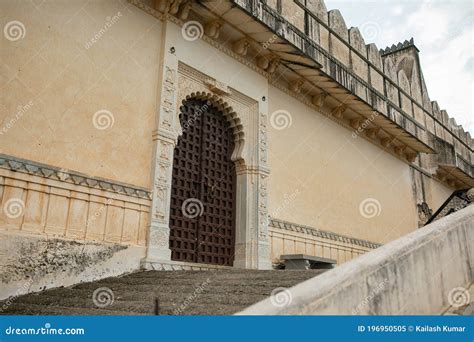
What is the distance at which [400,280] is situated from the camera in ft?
12.4

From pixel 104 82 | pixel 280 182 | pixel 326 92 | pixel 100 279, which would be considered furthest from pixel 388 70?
pixel 100 279

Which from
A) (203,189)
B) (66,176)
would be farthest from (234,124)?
(66,176)

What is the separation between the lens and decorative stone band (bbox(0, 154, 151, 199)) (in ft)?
17.5

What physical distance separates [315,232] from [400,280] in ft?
19.9

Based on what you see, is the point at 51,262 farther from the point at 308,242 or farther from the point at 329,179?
the point at 329,179

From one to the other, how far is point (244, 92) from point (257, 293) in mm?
5206

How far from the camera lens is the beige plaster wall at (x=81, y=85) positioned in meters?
5.60

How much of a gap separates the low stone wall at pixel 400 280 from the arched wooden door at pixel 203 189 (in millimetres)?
4116

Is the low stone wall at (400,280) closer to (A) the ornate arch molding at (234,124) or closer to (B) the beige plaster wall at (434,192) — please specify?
(A) the ornate arch molding at (234,124)

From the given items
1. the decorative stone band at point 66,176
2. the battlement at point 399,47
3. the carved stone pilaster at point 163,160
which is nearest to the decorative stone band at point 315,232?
the carved stone pilaster at point 163,160

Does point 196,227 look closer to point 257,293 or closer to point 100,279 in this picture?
point 100,279

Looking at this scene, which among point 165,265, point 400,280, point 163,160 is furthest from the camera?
point 163,160

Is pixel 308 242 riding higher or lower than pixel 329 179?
lower

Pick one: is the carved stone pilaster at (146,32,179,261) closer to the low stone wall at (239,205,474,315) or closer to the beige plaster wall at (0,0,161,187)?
the beige plaster wall at (0,0,161,187)
